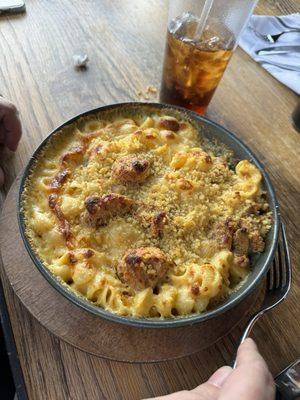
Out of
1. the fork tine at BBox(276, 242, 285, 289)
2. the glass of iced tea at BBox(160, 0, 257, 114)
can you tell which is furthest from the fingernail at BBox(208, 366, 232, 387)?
the glass of iced tea at BBox(160, 0, 257, 114)

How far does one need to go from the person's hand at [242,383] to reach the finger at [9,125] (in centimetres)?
81

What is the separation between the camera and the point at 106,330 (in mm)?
827

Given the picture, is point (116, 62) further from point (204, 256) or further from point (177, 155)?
point (204, 256)

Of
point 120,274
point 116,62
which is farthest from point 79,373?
point 116,62

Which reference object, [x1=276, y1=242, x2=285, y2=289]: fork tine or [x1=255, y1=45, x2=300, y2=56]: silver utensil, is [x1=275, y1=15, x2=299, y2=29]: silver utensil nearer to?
[x1=255, y1=45, x2=300, y2=56]: silver utensil

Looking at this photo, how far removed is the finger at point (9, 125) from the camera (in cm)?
112

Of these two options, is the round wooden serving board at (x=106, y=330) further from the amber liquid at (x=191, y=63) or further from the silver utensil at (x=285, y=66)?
the silver utensil at (x=285, y=66)

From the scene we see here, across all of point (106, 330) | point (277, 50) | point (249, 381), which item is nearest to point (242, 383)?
point (249, 381)

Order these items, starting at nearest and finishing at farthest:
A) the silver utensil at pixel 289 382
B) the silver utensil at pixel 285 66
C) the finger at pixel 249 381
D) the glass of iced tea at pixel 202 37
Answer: the finger at pixel 249 381, the silver utensil at pixel 289 382, the glass of iced tea at pixel 202 37, the silver utensil at pixel 285 66

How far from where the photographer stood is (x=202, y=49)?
1.11m

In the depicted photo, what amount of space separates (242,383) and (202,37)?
906 mm

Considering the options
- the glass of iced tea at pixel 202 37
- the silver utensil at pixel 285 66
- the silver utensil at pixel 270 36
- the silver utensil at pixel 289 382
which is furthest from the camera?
the silver utensil at pixel 270 36

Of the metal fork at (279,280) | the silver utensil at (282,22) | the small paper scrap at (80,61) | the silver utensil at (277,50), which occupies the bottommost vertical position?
the metal fork at (279,280)

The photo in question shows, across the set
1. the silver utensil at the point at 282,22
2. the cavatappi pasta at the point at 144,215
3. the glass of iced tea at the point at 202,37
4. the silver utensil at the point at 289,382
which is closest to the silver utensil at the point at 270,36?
the silver utensil at the point at 282,22
